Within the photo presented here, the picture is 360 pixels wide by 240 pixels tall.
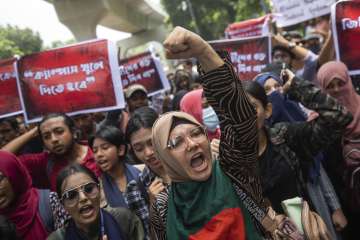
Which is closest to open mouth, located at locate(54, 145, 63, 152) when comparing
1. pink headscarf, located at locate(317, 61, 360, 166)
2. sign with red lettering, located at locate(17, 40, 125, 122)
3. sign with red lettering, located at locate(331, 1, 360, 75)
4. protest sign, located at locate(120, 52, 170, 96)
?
sign with red lettering, located at locate(17, 40, 125, 122)

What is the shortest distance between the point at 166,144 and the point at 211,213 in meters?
0.30

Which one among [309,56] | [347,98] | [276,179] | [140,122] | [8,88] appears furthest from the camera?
[8,88]

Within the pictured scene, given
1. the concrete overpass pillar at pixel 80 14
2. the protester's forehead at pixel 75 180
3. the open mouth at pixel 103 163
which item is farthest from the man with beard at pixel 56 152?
the concrete overpass pillar at pixel 80 14

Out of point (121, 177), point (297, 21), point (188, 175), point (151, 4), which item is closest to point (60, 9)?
point (151, 4)

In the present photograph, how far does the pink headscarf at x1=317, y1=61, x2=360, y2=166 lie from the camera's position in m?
2.58

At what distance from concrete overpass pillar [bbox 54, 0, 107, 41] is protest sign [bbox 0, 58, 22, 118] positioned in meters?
11.7

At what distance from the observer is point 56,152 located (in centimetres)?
290

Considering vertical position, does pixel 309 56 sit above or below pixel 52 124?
above

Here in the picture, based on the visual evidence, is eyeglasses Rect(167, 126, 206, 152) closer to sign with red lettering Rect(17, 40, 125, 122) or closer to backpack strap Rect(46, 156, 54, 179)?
backpack strap Rect(46, 156, 54, 179)

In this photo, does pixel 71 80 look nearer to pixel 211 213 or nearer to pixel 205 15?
pixel 211 213

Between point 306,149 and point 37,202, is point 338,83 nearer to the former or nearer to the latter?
point 306,149

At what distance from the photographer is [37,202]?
2436 mm

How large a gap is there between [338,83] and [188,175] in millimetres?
1573

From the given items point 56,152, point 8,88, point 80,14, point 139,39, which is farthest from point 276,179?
point 139,39
